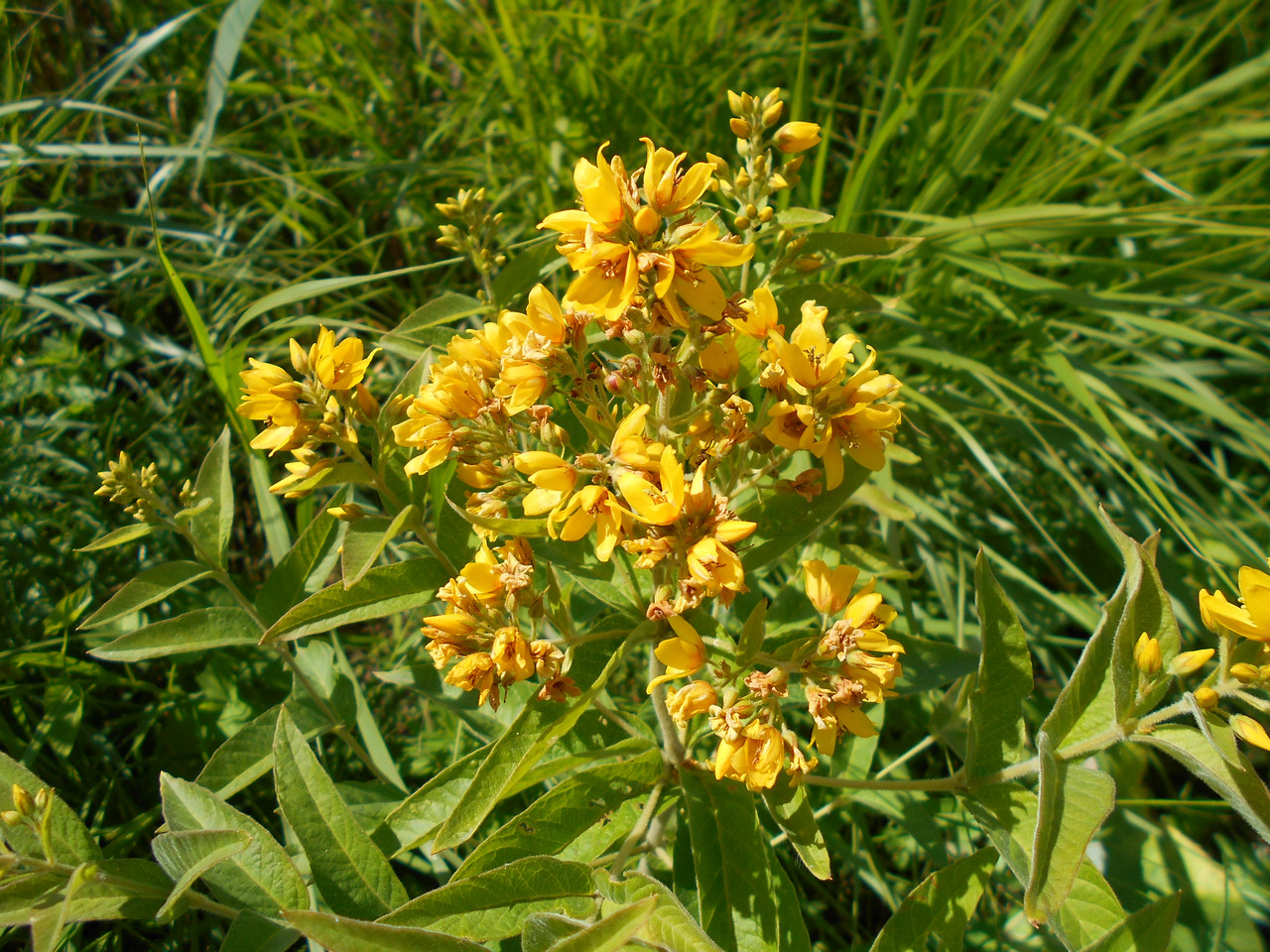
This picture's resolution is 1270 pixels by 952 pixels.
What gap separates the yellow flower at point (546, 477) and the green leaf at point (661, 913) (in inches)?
30.6

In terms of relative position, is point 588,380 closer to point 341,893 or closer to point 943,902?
point 341,893

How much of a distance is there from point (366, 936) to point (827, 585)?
1.18 metres

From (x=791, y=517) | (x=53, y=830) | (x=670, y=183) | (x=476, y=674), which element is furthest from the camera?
(x=791, y=517)

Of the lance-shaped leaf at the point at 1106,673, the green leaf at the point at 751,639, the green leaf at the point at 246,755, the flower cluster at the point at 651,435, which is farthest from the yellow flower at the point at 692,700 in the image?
the green leaf at the point at 246,755

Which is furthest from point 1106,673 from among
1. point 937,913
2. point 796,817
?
point 796,817

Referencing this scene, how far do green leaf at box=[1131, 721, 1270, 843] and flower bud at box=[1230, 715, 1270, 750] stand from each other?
0.02m

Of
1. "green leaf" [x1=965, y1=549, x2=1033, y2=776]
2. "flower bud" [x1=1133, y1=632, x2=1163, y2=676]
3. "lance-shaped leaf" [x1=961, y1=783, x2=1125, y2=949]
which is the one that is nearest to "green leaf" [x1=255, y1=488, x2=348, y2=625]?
"green leaf" [x1=965, y1=549, x2=1033, y2=776]

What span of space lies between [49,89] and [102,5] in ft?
1.94

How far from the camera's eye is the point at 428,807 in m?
2.22

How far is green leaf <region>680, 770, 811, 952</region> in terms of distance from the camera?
199 centimetres

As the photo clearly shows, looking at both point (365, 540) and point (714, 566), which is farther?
point (365, 540)

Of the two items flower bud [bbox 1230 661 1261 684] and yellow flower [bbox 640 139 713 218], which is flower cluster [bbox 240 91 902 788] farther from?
flower bud [bbox 1230 661 1261 684]

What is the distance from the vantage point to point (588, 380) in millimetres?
1972

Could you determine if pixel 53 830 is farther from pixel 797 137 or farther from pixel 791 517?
pixel 797 137
